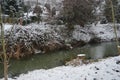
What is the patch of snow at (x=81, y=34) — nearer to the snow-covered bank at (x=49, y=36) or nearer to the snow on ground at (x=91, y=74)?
the snow-covered bank at (x=49, y=36)

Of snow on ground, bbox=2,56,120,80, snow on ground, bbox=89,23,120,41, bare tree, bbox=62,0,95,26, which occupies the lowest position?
snow on ground, bbox=89,23,120,41

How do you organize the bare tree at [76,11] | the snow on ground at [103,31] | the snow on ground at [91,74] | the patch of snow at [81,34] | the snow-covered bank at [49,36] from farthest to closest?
the snow on ground at [103,31], the patch of snow at [81,34], the bare tree at [76,11], the snow-covered bank at [49,36], the snow on ground at [91,74]

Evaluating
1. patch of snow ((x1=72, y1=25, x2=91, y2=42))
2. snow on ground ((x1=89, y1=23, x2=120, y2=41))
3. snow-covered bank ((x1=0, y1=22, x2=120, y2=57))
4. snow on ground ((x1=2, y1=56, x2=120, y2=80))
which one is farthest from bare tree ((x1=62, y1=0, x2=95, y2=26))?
snow on ground ((x1=2, y1=56, x2=120, y2=80))

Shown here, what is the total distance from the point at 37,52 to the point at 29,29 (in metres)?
2.37

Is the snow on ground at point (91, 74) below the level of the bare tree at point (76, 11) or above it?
below

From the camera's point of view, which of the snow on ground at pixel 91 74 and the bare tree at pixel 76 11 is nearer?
the snow on ground at pixel 91 74

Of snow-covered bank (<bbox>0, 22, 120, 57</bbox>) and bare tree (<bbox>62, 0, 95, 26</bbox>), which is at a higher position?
bare tree (<bbox>62, 0, 95, 26</bbox>)

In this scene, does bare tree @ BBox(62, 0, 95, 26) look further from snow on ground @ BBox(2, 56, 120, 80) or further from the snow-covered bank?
snow on ground @ BBox(2, 56, 120, 80)

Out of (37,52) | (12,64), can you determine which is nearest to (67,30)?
(37,52)

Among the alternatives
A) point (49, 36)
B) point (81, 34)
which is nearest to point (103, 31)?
point (81, 34)

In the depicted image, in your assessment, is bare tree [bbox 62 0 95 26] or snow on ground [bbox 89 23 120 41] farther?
snow on ground [bbox 89 23 120 41]

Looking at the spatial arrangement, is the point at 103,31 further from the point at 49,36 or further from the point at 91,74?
the point at 91,74

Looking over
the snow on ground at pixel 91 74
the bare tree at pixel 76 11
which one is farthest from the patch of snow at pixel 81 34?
the snow on ground at pixel 91 74

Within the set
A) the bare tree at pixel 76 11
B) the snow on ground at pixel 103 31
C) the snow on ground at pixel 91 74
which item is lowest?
the snow on ground at pixel 103 31
